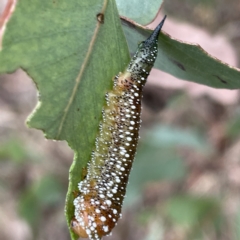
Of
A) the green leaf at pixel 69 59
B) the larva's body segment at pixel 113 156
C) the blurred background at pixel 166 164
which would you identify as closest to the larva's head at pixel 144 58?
the larva's body segment at pixel 113 156

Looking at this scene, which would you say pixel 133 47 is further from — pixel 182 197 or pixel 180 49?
pixel 182 197

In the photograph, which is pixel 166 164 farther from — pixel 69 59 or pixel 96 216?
pixel 69 59

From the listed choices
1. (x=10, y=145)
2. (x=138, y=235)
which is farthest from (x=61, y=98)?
(x=138, y=235)

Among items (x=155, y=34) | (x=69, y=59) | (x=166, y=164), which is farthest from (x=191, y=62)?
(x=166, y=164)

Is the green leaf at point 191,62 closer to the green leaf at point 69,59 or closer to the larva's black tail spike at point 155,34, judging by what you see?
the larva's black tail spike at point 155,34

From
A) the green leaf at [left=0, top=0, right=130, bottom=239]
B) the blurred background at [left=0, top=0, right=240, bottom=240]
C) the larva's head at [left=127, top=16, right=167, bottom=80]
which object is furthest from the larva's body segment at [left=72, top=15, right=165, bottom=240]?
the blurred background at [left=0, top=0, right=240, bottom=240]

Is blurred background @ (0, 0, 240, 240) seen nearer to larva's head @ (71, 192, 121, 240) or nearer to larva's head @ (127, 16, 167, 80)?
larva's head @ (127, 16, 167, 80)
